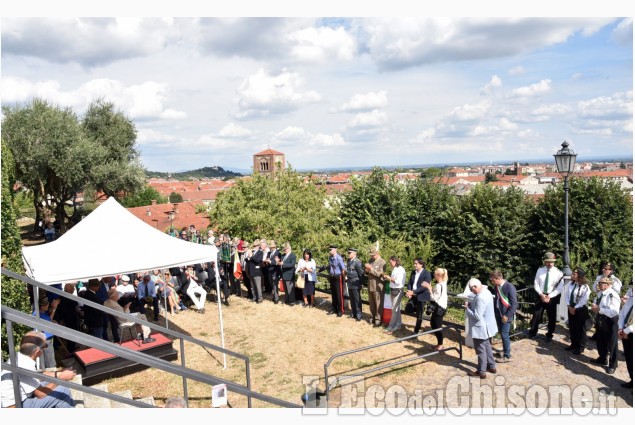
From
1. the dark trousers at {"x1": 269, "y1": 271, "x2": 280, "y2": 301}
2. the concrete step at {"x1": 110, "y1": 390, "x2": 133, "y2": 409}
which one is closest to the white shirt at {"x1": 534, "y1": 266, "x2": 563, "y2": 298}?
the dark trousers at {"x1": 269, "y1": 271, "x2": 280, "y2": 301}

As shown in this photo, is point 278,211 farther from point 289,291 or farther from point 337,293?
point 337,293

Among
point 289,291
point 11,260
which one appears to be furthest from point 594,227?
point 11,260

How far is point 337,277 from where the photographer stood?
11141 millimetres

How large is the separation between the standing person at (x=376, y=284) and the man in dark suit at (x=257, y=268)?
3227 millimetres

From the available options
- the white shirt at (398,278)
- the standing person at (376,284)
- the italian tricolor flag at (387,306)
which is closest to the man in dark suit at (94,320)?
the standing person at (376,284)

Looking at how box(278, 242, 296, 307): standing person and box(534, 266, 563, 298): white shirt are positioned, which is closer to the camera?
box(534, 266, 563, 298): white shirt

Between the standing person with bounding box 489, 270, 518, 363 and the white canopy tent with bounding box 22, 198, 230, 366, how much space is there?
16.7 ft

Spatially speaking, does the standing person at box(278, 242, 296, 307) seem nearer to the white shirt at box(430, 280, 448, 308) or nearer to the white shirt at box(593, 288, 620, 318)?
the white shirt at box(430, 280, 448, 308)

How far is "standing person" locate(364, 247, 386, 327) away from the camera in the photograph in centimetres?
1045

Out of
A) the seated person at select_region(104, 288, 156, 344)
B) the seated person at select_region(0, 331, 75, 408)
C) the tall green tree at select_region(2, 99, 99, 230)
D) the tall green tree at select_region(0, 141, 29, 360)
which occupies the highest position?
the tall green tree at select_region(2, 99, 99, 230)

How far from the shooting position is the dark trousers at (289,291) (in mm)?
12305

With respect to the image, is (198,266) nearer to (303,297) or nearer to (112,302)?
(303,297)

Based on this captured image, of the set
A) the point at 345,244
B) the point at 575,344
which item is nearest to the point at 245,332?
the point at 575,344

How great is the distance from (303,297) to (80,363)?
5705mm
